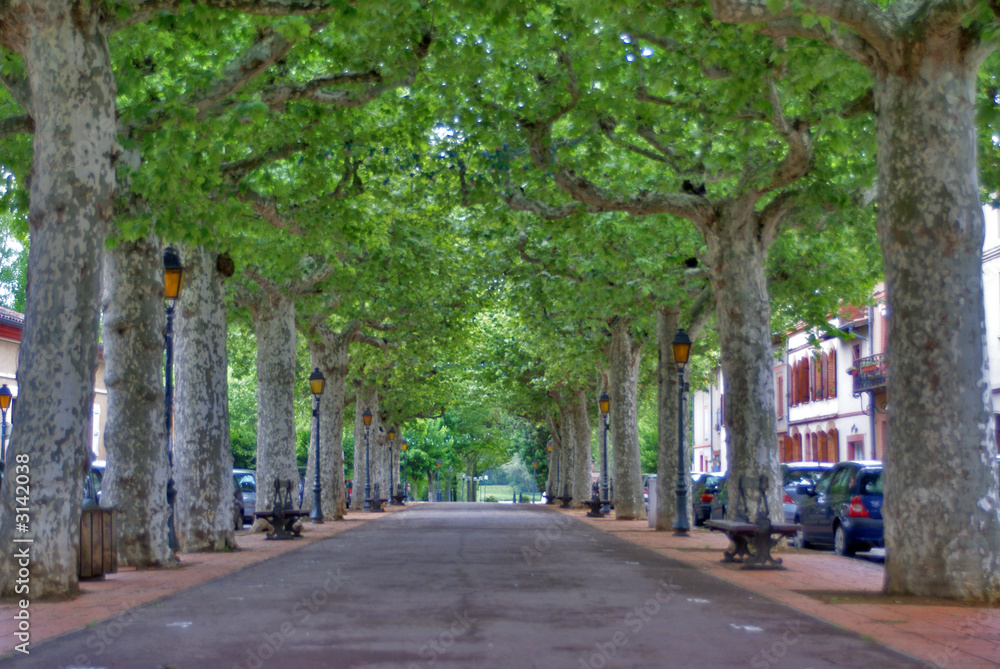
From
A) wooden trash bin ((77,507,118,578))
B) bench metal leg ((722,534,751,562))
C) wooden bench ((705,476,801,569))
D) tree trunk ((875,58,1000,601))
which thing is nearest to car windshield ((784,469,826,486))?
bench metal leg ((722,534,751,562))

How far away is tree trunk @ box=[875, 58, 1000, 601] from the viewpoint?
33.0 ft

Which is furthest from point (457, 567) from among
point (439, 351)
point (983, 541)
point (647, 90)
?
point (439, 351)

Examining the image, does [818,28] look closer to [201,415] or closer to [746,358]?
[746,358]

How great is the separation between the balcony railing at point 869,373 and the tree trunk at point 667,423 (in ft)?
58.8

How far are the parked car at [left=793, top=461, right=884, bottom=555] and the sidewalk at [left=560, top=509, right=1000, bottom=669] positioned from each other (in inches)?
40.0

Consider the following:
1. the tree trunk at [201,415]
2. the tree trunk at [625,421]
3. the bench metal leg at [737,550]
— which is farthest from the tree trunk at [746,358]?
the tree trunk at [625,421]

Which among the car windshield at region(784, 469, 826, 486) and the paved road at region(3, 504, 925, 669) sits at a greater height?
the car windshield at region(784, 469, 826, 486)

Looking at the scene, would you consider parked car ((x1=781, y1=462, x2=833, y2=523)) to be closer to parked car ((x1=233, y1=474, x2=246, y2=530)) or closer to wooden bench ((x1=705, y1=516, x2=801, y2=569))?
wooden bench ((x1=705, y1=516, x2=801, y2=569))

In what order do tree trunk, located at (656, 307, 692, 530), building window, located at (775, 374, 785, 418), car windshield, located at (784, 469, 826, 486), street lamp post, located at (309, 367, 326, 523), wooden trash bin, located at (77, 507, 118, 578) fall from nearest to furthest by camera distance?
wooden trash bin, located at (77, 507, 118, 578), car windshield, located at (784, 469, 826, 486), tree trunk, located at (656, 307, 692, 530), street lamp post, located at (309, 367, 326, 523), building window, located at (775, 374, 785, 418)

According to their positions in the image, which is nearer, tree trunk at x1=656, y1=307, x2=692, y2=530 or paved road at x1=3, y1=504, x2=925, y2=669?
paved road at x1=3, y1=504, x2=925, y2=669

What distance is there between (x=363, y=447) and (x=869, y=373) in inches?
764

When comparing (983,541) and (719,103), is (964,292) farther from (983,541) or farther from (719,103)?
(719,103)

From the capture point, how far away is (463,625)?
8500 millimetres

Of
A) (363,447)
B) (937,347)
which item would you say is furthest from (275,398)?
(363,447)
